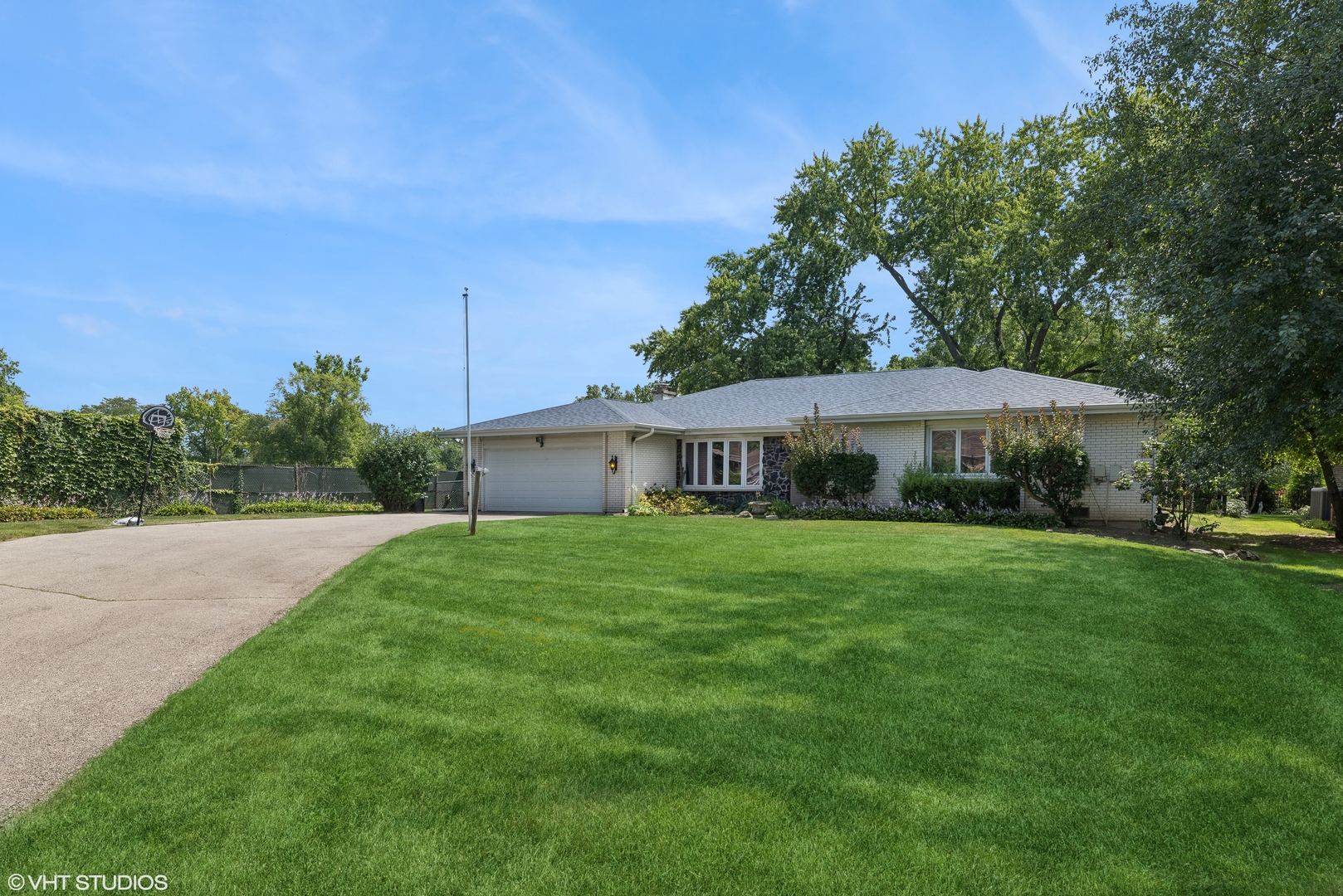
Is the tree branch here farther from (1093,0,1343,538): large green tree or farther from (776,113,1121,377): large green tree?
(1093,0,1343,538): large green tree

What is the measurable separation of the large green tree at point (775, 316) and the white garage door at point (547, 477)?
14600mm

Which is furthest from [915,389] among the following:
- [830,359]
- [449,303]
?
[830,359]

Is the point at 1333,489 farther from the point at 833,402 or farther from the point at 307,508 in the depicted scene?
the point at 307,508

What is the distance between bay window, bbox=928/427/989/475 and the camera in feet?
54.5

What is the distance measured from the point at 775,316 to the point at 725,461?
1653 centimetres

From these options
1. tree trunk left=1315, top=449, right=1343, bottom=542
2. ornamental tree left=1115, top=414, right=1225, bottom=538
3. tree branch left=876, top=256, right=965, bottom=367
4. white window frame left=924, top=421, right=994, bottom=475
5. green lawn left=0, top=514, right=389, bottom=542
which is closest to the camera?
ornamental tree left=1115, top=414, right=1225, bottom=538

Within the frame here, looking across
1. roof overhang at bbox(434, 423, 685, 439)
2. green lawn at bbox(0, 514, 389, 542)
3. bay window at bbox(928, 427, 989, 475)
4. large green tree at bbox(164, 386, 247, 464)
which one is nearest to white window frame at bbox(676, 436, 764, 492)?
roof overhang at bbox(434, 423, 685, 439)

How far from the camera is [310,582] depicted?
737 cm

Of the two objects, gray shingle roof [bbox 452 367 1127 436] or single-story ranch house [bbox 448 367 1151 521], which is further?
gray shingle roof [bbox 452 367 1127 436]

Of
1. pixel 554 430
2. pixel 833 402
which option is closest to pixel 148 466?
pixel 554 430

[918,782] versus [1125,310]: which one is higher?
[1125,310]

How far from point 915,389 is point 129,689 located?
718 inches

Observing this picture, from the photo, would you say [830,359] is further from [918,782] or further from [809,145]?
[918,782]

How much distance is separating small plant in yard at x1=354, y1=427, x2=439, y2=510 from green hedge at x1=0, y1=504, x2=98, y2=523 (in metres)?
6.46
